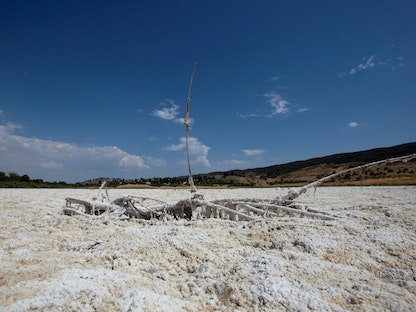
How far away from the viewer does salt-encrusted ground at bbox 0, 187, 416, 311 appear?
2.28 m

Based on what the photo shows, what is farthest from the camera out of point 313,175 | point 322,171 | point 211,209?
point 322,171

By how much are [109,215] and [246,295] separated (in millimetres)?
4404

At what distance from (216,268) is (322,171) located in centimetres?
3918

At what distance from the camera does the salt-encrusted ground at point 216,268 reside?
228 cm

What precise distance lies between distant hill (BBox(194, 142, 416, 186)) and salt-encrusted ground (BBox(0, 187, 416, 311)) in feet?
89.6

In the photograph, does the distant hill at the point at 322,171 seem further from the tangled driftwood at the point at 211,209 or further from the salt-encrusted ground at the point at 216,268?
the salt-encrusted ground at the point at 216,268

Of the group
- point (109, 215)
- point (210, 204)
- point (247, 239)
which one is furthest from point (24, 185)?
point (247, 239)

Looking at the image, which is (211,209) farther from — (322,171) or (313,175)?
(322,171)

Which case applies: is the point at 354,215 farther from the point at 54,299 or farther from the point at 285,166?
the point at 285,166

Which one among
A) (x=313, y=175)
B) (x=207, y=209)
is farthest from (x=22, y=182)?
(x=313, y=175)

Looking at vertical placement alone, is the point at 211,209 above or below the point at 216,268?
above

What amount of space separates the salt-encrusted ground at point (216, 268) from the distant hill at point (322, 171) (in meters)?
27.3

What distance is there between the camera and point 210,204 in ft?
18.6

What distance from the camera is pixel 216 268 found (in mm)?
3023
